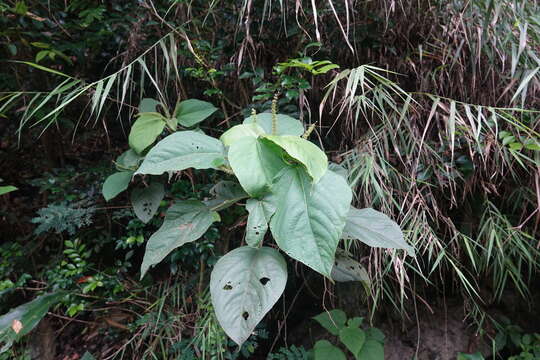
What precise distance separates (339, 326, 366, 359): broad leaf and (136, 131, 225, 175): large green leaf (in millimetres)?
749

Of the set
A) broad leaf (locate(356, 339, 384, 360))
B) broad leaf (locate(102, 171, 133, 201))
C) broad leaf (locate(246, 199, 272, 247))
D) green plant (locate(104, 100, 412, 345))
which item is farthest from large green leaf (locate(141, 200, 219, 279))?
broad leaf (locate(356, 339, 384, 360))

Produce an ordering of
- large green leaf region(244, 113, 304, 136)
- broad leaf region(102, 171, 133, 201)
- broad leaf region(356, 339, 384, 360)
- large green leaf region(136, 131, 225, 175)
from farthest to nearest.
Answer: broad leaf region(356, 339, 384, 360)
broad leaf region(102, 171, 133, 201)
large green leaf region(244, 113, 304, 136)
large green leaf region(136, 131, 225, 175)

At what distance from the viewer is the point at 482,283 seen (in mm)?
1401

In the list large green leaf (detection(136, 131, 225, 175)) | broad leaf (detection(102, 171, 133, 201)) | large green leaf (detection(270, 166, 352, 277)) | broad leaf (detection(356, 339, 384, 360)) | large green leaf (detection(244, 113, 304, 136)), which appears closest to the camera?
large green leaf (detection(270, 166, 352, 277))

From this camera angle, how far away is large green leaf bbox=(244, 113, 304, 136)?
33.9 inches

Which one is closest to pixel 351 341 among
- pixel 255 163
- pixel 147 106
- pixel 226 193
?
pixel 226 193

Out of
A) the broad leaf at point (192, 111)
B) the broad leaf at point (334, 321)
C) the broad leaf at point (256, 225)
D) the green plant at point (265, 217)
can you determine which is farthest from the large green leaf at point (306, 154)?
the broad leaf at point (334, 321)

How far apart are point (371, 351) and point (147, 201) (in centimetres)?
86

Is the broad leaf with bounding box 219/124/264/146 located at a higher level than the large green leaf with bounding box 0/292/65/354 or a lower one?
higher

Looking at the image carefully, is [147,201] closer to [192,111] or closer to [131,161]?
[131,161]

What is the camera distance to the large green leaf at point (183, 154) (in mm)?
752

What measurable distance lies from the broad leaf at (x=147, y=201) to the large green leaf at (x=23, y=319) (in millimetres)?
447

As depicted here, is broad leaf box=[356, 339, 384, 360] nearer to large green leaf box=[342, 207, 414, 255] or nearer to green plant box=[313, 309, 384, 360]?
green plant box=[313, 309, 384, 360]

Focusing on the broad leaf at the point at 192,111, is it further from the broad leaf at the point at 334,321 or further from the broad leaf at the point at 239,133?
the broad leaf at the point at 334,321
